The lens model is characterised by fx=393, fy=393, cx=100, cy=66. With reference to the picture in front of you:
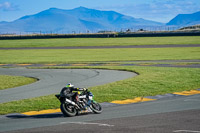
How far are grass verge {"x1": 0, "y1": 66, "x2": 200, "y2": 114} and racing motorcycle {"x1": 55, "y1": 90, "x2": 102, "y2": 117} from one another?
8.41ft

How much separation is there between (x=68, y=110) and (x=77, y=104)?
1.46 ft

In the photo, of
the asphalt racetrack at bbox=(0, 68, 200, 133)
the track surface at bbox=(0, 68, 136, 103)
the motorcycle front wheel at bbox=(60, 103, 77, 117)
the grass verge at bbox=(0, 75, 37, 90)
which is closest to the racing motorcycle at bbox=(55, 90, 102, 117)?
the motorcycle front wheel at bbox=(60, 103, 77, 117)

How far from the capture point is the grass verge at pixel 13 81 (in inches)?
1047

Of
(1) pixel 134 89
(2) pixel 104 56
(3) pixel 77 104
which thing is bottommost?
(2) pixel 104 56

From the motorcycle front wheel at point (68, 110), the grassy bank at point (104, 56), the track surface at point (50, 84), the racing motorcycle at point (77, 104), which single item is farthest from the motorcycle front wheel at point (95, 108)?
the grassy bank at point (104, 56)

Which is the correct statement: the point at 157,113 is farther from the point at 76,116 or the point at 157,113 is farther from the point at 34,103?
the point at 34,103

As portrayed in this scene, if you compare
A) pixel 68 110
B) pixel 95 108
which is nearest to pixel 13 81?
pixel 95 108

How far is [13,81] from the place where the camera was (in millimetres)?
28641

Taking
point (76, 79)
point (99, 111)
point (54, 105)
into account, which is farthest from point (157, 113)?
point (76, 79)

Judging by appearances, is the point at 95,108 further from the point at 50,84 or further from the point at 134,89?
the point at 50,84

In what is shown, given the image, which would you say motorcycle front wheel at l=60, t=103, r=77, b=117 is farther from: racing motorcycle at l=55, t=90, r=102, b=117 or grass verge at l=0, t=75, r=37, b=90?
grass verge at l=0, t=75, r=37, b=90

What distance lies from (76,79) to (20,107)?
11452 millimetres

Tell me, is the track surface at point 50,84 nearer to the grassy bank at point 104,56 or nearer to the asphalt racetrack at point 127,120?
the asphalt racetrack at point 127,120

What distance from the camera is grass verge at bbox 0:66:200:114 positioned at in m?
17.6
